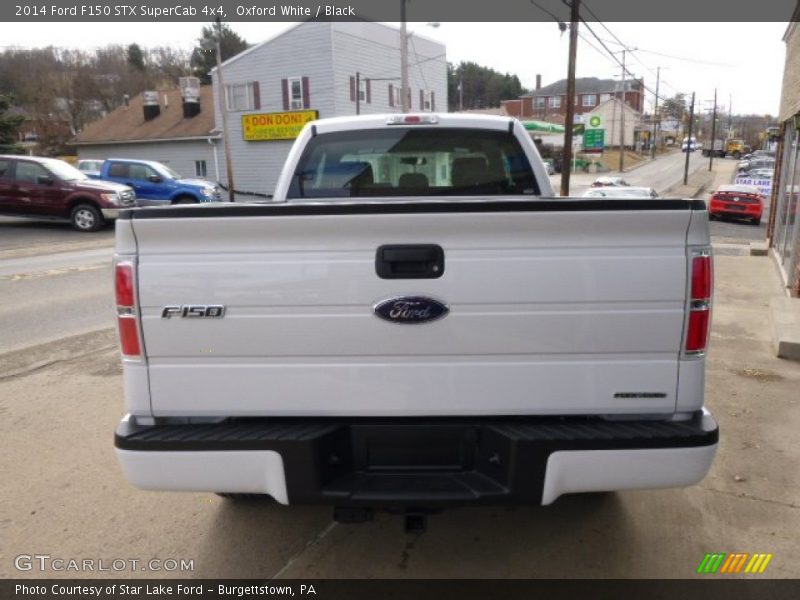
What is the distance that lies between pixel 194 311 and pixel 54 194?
17.1 meters

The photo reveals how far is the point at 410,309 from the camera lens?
2371 mm

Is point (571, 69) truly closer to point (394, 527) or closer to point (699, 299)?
point (394, 527)

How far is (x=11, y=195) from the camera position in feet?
56.4

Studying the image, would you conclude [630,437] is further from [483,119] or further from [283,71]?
[283,71]

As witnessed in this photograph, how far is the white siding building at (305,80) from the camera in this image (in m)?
31.3

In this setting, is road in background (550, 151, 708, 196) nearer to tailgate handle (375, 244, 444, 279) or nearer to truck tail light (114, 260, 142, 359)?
tailgate handle (375, 244, 444, 279)

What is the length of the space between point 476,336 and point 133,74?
75.6 metres

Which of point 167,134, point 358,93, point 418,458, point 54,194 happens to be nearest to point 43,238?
point 54,194

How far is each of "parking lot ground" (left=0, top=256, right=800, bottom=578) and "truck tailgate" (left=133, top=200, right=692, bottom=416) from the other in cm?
99

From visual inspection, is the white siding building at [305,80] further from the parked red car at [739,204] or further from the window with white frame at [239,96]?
the parked red car at [739,204]

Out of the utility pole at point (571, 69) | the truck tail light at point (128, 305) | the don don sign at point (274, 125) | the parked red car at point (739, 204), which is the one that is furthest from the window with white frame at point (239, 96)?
the truck tail light at point (128, 305)

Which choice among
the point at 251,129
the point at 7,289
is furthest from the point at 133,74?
the point at 7,289

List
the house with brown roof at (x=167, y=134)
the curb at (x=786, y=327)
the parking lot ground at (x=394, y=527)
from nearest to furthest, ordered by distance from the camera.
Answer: the parking lot ground at (x=394, y=527) → the curb at (x=786, y=327) → the house with brown roof at (x=167, y=134)

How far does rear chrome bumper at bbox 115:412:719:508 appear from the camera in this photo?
2.38m
